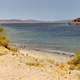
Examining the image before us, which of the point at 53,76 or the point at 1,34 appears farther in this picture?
the point at 1,34

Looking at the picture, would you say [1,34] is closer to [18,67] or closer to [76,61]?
[76,61]

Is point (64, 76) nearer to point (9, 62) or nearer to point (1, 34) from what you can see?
point (9, 62)

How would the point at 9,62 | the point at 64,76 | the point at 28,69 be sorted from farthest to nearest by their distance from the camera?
the point at 9,62 → the point at 28,69 → the point at 64,76

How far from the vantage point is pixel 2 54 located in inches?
679

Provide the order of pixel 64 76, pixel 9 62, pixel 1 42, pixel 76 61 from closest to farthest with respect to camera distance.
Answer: pixel 64 76
pixel 9 62
pixel 76 61
pixel 1 42

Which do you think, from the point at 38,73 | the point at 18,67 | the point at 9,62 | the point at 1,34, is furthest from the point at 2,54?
the point at 1,34

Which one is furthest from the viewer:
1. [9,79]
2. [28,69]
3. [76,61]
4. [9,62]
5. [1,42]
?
[1,42]

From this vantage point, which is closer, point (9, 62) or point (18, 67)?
point (18, 67)

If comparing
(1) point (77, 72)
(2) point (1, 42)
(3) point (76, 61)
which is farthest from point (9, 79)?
(2) point (1, 42)

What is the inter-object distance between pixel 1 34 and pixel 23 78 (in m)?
12.6

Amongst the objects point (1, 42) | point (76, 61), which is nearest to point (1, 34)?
point (1, 42)

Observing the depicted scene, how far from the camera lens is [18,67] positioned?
1381 cm

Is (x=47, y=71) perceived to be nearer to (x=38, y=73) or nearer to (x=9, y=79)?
(x=38, y=73)

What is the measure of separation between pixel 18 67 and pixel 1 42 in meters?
8.82
